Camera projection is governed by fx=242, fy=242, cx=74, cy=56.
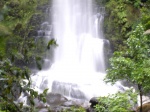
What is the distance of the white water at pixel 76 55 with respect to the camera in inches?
449

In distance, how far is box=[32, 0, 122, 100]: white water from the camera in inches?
449

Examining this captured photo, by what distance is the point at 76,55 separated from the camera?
1544 cm

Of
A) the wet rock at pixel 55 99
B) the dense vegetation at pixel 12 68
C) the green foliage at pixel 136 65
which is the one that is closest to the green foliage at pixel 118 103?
the green foliage at pixel 136 65

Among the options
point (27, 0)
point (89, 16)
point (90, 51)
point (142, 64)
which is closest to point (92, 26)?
point (89, 16)

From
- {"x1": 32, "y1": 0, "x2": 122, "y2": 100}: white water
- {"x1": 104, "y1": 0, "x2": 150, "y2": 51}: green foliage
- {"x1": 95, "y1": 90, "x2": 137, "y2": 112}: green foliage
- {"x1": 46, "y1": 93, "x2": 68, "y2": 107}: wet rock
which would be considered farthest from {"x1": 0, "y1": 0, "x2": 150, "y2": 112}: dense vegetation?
{"x1": 46, "y1": 93, "x2": 68, "y2": 107}: wet rock

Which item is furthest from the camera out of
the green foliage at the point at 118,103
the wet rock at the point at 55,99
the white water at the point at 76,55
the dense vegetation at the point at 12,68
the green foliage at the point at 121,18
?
the green foliage at the point at 121,18

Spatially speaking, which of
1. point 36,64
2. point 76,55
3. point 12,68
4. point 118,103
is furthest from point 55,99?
point 12,68

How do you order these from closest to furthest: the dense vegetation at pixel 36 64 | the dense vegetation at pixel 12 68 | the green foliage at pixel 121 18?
the dense vegetation at pixel 12 68 < the dense vegetation at pixel 36 64 < the green foliage at pixel 121 18

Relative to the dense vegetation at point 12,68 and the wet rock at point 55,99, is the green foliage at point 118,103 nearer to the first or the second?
the dense vegetation at point 12,68

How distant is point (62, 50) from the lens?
16016mm

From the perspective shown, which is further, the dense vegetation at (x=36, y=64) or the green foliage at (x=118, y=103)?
the green foliage at (x=118, y=103)

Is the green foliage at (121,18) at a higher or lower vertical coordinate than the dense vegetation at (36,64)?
higher

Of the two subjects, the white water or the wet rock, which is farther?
the white water

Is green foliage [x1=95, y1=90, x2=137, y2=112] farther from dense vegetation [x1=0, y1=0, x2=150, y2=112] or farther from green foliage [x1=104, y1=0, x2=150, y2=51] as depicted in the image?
green foliage [x1=104, y1=0, x2=150, y2=51]
